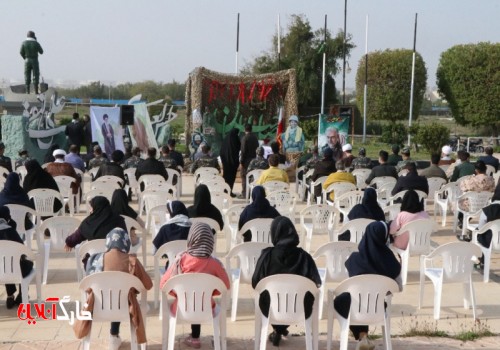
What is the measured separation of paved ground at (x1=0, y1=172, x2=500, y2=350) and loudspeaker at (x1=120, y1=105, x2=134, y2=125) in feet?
36.8

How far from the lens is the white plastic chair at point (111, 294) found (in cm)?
521

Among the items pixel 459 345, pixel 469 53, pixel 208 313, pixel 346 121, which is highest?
pixel 469 53

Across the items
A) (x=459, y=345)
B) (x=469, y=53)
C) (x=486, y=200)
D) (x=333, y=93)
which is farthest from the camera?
(x=333, y=93)

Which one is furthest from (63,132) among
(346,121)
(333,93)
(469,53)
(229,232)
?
(333,93)

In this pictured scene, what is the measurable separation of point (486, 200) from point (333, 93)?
115 ft

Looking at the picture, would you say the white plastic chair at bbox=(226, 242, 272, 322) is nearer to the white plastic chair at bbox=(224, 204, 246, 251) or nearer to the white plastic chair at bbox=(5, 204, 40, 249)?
the white plastic chair at bbox=(224, 204, 246, 251)

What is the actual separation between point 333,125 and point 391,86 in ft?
67.0

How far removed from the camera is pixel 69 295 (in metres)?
7.53

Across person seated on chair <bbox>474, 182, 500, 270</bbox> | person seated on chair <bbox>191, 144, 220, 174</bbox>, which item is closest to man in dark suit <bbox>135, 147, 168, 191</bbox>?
person seated on chair <bbox>191, 144, 220, 174</bbox>

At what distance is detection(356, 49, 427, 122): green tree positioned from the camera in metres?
38.8

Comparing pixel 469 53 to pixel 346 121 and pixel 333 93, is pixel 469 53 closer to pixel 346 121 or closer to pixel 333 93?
pixel 333 93

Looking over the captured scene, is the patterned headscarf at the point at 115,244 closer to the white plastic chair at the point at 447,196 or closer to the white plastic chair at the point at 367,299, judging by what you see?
the white plastic chair at the point at 367,299

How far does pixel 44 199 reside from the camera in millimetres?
10156

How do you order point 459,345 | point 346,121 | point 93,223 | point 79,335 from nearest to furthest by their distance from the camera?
point 79,335 < point 459,345 < point 93,223 < point 346,121
